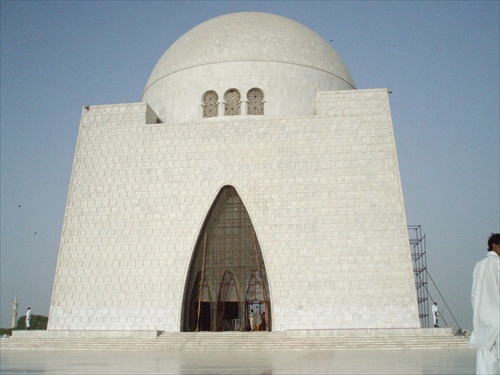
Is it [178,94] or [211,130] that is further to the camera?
[178,94]

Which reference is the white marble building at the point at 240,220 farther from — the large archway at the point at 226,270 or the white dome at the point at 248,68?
the white dome at the point at 248,68

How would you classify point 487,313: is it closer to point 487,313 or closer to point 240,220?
point 487,313

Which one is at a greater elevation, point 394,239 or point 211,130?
point 211,130

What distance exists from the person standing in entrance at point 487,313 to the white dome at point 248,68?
11.7m

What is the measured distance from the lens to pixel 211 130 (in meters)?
13.6

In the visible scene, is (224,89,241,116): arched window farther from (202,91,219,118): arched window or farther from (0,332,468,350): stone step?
(0,332,468,350): stone step

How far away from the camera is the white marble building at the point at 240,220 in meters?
12.0

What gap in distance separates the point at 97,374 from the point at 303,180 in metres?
8.81

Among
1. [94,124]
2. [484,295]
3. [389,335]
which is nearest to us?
[484,295]

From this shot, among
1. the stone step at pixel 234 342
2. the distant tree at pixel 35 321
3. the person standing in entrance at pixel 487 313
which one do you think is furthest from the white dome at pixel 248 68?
the distant tree at pixel 35 321

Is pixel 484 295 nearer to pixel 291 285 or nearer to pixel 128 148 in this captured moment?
pixel 291 285

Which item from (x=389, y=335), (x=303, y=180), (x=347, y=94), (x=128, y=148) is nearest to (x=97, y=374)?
(x=389, y=335)

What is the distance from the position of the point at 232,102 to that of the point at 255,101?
0.65 m

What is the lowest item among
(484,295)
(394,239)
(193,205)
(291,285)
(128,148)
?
(484,295)
